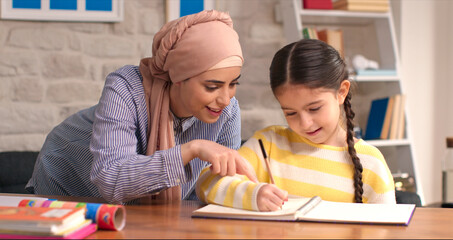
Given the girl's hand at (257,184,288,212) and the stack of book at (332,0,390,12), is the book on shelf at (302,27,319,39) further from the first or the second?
the girl's hand at (257,184,288,212)

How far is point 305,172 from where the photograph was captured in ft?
5.08

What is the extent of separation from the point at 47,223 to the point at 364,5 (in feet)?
9.58

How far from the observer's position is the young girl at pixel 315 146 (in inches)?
58.3

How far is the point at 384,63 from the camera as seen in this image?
12.5 ft

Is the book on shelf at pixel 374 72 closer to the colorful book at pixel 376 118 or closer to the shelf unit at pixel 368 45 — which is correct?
the shelf unit at pixel 368 45

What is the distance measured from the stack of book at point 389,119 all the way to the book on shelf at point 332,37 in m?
0.47

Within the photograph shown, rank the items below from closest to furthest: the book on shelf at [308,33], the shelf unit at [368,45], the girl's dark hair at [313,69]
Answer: the girl's dark hair at [313,69] → the book on shelf at [308,33] → the shelf unit at [368,45]

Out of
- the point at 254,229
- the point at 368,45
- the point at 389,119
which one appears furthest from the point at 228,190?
the point at 368,45

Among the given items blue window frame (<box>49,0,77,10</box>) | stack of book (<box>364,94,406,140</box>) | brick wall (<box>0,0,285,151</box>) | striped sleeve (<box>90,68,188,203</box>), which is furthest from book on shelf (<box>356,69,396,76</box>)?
striped sleeve (<box>90,68,188,203</box>)

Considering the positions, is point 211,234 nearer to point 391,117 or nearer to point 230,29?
point 230,29

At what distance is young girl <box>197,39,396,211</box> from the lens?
1481mm

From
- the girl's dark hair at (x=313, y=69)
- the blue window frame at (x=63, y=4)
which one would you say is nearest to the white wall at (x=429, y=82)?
the blue window frame at (x=63, y=4)

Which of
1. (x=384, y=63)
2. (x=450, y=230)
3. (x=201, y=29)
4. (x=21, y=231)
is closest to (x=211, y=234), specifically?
(x=21, y=231)

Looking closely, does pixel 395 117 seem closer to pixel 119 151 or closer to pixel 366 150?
pixel 366 150
